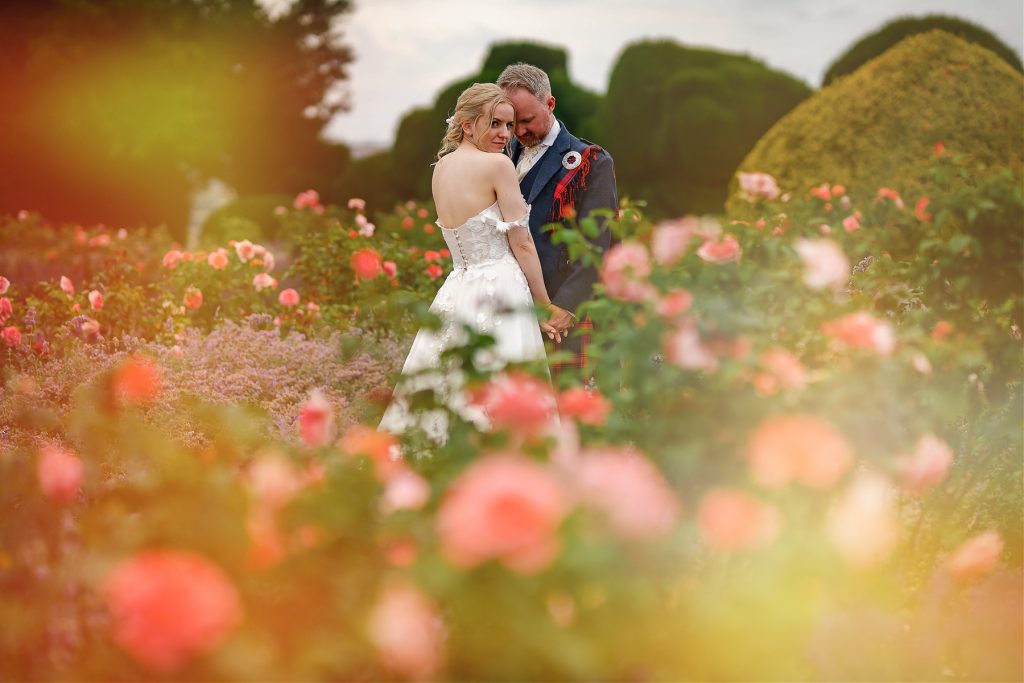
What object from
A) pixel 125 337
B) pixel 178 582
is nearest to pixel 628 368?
pixel 178 582

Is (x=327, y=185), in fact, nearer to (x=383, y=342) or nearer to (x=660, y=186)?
(x=660, y=186)

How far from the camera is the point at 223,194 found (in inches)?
974

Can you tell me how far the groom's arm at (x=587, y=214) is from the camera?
372 centimetres

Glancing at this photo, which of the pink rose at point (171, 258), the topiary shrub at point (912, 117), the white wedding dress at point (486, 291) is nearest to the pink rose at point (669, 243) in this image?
the white wedding dress at point (486, 291)

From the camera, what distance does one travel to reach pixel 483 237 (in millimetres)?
3729

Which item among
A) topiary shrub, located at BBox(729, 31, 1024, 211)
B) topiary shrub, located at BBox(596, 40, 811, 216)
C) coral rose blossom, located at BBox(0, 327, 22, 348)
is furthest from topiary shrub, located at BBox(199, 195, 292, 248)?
coral rose blossom, located at BBox(0, 327, 22, 348)

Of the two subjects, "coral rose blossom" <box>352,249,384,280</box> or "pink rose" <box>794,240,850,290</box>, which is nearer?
"pink rose" <box>794,240,850,290</box>

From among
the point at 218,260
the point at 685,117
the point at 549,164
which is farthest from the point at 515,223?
the point at 685,117

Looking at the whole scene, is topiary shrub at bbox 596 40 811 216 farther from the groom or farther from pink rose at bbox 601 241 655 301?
pink rose at bbox 601 241 655 301

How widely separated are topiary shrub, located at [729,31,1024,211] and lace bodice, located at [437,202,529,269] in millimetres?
6978

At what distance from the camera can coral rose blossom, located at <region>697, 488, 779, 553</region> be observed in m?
1.64

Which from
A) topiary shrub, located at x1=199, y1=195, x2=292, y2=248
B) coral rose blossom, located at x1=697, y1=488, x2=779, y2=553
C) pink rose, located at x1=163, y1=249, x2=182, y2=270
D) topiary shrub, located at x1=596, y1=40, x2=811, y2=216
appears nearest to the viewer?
coral rose blossom, located at x1=697, y1=488, x2=779, y2=553

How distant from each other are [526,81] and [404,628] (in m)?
2.90

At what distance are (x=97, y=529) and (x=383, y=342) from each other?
3865 mm
